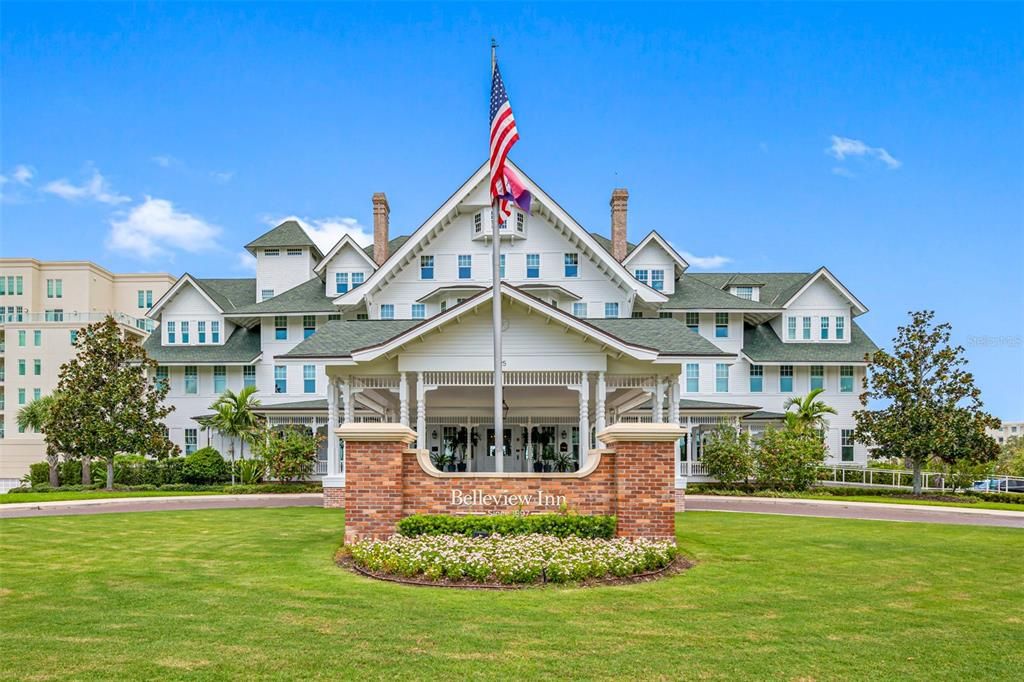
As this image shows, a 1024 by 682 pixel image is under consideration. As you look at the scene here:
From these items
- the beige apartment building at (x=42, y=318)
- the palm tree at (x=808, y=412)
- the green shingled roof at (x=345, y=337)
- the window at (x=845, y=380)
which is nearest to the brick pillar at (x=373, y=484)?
the green shingled roof at (x=345, y=337)

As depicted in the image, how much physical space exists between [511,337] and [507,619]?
1345 centimetres

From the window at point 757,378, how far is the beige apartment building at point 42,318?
43.9 metres

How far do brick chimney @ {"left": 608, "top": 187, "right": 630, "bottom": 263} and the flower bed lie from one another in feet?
89.7

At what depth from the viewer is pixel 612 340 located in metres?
21.0

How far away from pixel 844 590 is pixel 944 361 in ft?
90.0

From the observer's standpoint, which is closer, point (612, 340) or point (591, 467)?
point (591, 467)

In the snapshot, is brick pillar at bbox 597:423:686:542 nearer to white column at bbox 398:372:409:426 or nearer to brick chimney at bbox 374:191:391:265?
white column at bbox 398:372:409:426

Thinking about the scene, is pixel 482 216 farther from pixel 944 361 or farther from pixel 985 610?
pixel 985 610

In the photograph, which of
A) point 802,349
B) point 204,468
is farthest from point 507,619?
point 802,349

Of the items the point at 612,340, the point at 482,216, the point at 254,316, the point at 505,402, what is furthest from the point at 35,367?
the point at 612,340

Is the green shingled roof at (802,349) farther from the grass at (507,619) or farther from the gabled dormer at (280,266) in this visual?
the grass at (507,619)

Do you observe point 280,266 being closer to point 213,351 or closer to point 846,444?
point 213,351

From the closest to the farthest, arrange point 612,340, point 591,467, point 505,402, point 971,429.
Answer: point 591,467 → point 612,340 → point 505,402 → point 971,429

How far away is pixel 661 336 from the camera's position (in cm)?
2428
